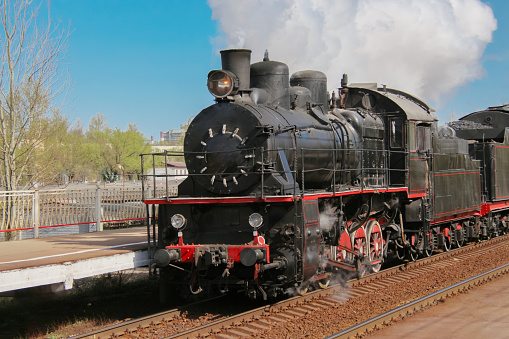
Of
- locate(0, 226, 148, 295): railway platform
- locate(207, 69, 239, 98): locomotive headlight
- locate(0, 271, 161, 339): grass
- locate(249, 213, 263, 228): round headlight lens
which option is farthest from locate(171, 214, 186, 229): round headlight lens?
locate(207, 69, 239, 98): locomotive headlight

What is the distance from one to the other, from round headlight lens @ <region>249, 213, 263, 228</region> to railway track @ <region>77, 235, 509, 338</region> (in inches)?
56.5

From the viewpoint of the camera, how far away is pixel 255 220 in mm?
8875

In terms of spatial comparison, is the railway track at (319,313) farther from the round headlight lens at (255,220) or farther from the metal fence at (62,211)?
the metal fence at (62,211)

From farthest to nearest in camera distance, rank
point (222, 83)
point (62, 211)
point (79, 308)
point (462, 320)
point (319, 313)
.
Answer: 1. point (62, 211)
2. point (79, 308)
3. point (222, 83)
4. point (319, 313)
5. point (462, 320)

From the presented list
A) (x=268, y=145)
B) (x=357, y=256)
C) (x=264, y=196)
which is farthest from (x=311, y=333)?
(x=357, y=256)

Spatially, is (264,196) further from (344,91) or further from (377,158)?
(344,91)

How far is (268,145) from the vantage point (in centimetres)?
916

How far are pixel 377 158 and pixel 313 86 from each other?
8.38 ft

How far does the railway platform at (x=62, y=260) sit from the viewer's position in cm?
794

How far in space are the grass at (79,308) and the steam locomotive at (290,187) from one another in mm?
1067

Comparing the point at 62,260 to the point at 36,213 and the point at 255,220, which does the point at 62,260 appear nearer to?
the point at 255,220

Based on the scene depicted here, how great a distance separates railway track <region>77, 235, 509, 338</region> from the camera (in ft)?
26.2

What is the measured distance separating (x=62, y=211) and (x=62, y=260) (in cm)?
629

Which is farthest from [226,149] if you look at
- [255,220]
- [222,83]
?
[255,220]
